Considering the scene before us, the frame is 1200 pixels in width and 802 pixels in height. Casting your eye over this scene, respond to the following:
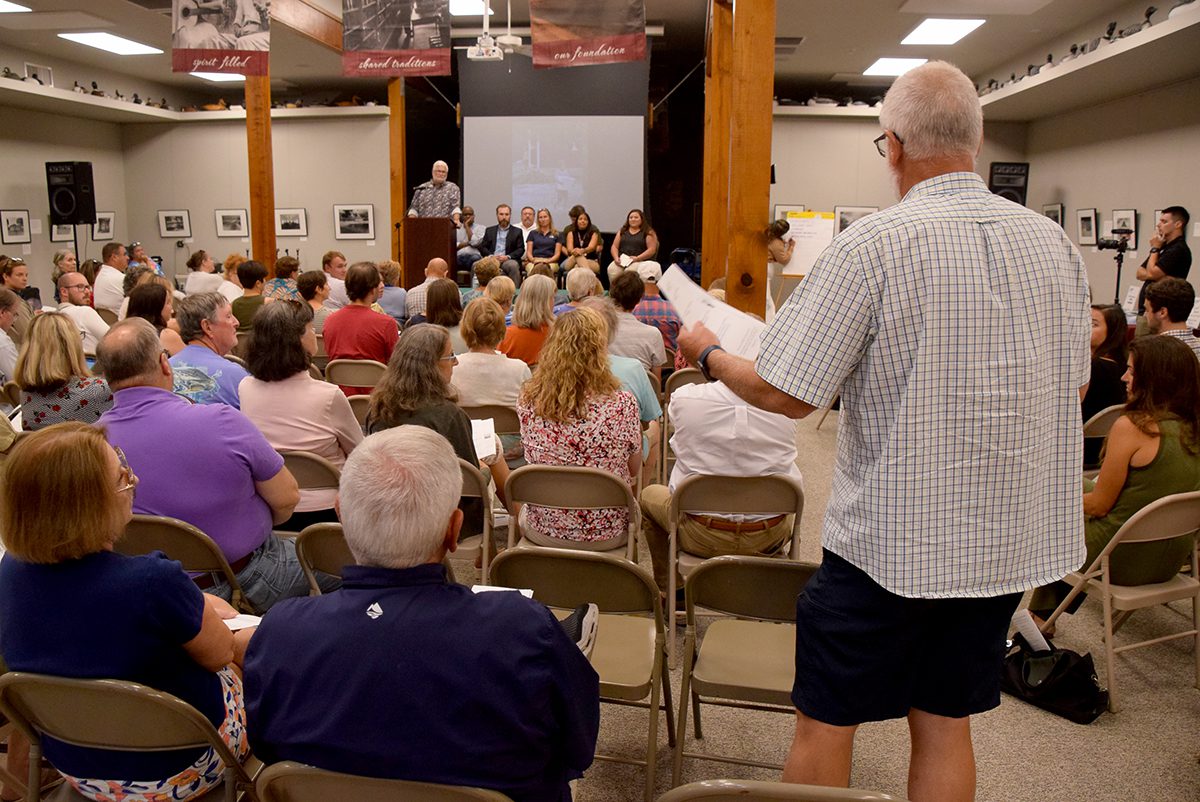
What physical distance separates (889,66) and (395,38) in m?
8.33

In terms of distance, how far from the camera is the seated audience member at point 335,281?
28.5 feet

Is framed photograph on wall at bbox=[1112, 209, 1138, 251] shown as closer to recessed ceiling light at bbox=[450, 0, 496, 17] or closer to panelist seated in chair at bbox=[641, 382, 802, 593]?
recessed ceiling light at bbox=[450, 0, 496, 17]

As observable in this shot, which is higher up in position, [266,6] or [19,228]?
[266,6]

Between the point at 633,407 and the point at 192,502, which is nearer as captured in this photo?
the point at 192,502

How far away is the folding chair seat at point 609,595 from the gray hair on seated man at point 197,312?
7.50 ft

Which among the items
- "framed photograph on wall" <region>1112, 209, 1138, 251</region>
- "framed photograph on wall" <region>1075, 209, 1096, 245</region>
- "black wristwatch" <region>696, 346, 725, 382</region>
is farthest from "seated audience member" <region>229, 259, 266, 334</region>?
"framed photograph on wall" <region>1075, 209, 1096, 245</region>

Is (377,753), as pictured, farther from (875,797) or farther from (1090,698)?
(1090,698)

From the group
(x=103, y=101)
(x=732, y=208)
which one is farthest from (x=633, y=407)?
(x=103, y=101)

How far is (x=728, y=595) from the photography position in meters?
2.48

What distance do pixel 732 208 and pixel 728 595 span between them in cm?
275

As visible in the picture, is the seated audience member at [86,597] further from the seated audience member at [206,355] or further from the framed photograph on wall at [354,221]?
the framed photograph on wall at [354,221]

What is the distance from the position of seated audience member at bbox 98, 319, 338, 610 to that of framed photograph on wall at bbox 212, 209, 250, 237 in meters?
15.2

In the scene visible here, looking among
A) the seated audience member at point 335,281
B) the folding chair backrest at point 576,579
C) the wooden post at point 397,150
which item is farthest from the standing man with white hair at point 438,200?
the folding chair backrest at point 576,579

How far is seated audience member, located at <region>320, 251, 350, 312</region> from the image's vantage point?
8695 millimetres
